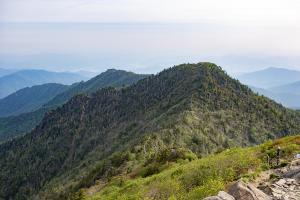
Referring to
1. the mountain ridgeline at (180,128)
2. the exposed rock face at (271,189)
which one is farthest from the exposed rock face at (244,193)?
the mountain ridgeline at (180,128)

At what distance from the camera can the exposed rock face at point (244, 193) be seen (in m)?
25.3

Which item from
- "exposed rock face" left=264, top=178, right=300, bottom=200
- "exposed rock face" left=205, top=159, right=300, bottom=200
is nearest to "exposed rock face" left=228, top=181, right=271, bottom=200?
Answer: "exposed rock face" left=205, top=159, right=300, bottom=200

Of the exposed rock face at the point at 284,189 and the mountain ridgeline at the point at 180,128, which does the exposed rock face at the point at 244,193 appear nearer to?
the exposed rock face at the point at 284,189

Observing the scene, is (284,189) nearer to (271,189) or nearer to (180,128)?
(271,189)

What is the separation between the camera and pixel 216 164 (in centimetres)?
3797

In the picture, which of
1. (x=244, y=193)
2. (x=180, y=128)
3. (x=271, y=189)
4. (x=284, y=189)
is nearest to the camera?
(x=244, y=193)

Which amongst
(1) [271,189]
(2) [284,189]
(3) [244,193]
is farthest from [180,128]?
(3) [244,193]

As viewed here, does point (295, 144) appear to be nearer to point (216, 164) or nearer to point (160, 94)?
point (216, 164)

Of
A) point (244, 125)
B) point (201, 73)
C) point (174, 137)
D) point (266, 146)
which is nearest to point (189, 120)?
point (174, 137)

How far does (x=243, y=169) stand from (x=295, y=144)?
8705 millimetres

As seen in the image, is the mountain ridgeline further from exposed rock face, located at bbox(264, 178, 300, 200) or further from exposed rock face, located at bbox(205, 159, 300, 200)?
exposed rock face, located at bbox(264, 178, 300, 200)

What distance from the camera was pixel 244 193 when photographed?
25.4 m

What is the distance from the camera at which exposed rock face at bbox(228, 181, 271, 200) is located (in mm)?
25281

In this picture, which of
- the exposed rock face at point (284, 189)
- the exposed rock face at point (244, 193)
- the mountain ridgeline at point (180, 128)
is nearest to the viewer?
the exposed rock face at point (244, 193)
